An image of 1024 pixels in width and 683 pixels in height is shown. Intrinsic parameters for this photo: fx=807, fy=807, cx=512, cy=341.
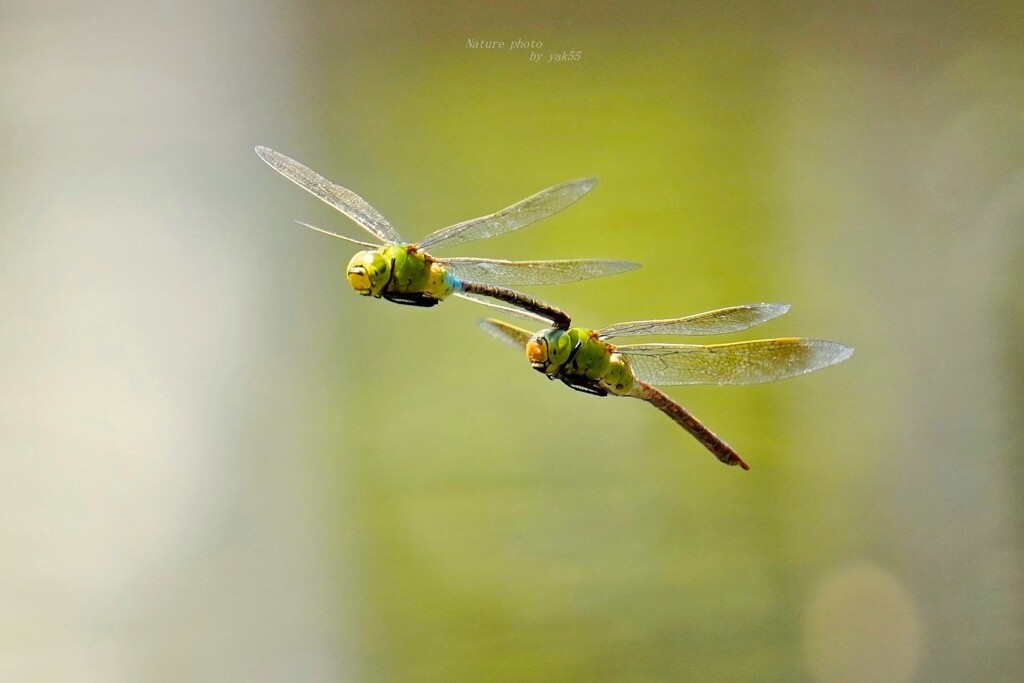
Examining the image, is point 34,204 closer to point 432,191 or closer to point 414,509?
point 432,191

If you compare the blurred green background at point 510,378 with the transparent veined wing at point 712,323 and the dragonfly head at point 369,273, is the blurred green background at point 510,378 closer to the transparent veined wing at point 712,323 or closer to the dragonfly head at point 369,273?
the transparent veined wing at point 712,323

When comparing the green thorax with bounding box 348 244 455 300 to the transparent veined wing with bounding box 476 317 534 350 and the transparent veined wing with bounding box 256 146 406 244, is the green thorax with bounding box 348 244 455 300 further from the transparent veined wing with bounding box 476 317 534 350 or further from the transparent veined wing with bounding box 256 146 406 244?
the transparent veined wing with bounding box 476 317 534 350

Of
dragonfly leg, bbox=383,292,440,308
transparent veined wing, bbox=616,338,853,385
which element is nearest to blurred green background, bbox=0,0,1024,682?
transparent veined wing, bbox=616,338,853,385

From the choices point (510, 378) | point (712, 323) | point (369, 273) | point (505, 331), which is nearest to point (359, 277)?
point (369, 273)

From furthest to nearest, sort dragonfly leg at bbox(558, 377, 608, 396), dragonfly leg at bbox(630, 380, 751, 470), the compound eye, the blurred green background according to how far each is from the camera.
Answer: the blurred green background, dragonfly leg at bbox(630, 380, 751, 470), dragonfly leg at bbox(558, 377, 608, 396), the compound eye

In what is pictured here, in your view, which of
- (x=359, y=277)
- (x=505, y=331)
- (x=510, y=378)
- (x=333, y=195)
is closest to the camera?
(x=359, y=277)

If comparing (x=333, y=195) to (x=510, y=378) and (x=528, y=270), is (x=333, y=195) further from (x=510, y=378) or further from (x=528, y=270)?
(x=510, y=378)

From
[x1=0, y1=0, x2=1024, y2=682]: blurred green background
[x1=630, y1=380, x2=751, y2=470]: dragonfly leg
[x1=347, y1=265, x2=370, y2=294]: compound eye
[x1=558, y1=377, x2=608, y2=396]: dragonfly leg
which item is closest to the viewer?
[x1=347, y1=265, x2=370, y2=294]: compound eye

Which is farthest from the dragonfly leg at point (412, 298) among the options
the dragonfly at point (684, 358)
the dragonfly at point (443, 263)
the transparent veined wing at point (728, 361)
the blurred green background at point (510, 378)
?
the blurred green background at point (510, 378)
